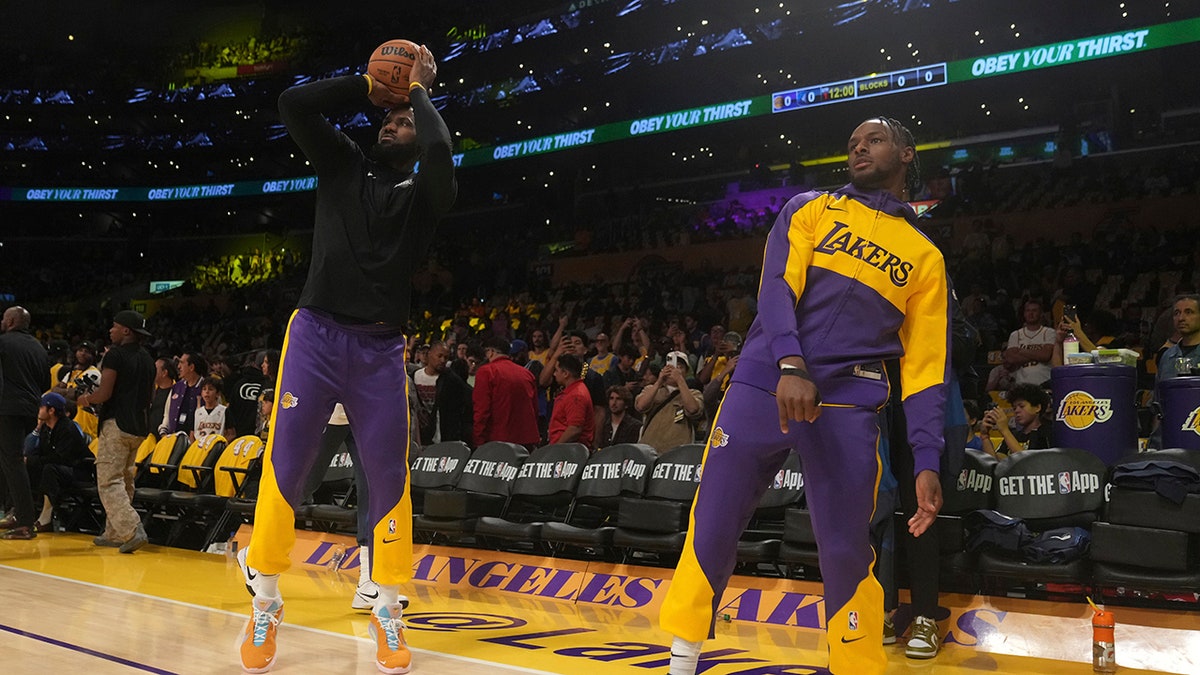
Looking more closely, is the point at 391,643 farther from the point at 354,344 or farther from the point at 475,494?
the point at 475,494

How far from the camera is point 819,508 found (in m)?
2.90

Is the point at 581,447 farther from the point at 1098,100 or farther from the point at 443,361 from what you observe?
the point at 1098,100

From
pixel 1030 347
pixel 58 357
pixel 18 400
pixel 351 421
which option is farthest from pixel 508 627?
pixel 58 357

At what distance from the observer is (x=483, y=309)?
64.8ft

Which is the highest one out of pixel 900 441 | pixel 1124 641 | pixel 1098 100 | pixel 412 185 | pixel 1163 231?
pixel 1098 100

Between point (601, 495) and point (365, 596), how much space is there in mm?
1573

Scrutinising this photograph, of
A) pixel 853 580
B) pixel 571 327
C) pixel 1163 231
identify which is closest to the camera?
pixel 853 580

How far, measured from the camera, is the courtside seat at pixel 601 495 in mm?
6016

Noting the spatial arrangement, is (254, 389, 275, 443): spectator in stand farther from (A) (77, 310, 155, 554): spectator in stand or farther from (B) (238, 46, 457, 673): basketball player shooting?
(B) (238, 46, 457, 673): basketball player shooting

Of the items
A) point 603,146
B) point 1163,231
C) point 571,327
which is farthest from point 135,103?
point 1163,231

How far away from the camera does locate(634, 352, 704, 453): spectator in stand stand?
718 cm

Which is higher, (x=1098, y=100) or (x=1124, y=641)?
(x=1098, y=100)

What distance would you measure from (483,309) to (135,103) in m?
18.5

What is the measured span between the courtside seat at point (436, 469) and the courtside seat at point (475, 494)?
66 mm
